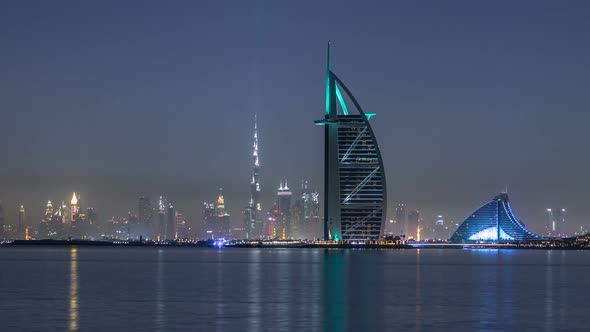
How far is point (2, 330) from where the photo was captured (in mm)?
51938

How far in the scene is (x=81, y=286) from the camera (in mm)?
87312

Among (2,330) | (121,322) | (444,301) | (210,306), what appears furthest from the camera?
(444,301)

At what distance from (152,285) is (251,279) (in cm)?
1437

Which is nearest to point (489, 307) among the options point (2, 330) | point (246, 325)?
point (246, 325)

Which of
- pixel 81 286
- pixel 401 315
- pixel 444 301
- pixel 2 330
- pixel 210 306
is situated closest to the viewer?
pixel 2 330

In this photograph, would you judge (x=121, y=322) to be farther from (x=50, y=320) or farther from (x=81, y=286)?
(x=81, y=286)

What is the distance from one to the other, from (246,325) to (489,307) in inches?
812

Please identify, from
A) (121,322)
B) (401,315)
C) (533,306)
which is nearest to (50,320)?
(121,322)

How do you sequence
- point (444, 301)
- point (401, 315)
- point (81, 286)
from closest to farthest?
point (401, 315), point (444, 301), point (81, 286)

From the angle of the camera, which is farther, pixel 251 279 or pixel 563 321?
pixel 251 279

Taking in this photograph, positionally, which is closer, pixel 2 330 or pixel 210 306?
pixel 2 330

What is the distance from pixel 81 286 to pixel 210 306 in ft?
81.6

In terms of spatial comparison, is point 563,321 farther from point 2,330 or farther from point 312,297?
point 2,330

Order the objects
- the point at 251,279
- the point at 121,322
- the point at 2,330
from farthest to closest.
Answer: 1. the point at 251,279
2. the point at 121,322
3. the point at 2,330
